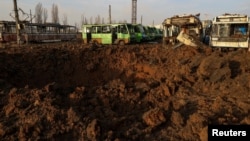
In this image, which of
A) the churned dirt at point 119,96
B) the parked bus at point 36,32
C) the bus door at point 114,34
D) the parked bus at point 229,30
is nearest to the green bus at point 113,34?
the bus door at point 114,34

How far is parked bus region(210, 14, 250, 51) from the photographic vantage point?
1591 centimetres

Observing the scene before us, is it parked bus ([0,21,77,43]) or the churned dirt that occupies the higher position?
parked bus ([0,21,77,43])

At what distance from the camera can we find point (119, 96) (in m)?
8.91

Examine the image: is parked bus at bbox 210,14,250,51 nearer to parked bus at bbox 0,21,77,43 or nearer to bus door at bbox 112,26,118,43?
bus door at bbox 112,26,118,43

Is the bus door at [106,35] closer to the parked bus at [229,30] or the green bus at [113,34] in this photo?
the green bus at [113,34]

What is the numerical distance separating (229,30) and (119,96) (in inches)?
416

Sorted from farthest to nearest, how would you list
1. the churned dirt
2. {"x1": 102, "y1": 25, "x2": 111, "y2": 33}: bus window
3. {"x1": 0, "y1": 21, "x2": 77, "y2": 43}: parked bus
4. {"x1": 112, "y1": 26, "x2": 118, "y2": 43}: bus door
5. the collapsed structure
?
{"x1": 0, "y1": 21, "x2": 77, "y2": 43}: parked bus < {"x1": 102, "y1": 25, "x2": 111, "y2": 33}: bus window < {"x1": 112, "y1": 26, "x2": 118, "y2": 43}: bus door < the collapsed structure < the churned dirt

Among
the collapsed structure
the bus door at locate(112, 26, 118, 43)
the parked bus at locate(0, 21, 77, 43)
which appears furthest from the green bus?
the parked bus at locate(0, 21, 77, 43)

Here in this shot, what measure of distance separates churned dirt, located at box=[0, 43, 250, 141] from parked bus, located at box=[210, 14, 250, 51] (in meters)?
1.85

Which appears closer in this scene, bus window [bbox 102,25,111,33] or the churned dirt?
the churned dirt

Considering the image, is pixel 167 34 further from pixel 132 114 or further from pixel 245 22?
pixel 132 114

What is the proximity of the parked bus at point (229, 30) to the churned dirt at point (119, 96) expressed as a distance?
72.8 inches

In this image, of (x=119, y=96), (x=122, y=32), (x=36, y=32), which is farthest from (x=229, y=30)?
(x=36, y=32)

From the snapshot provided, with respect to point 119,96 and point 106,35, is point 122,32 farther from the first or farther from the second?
point 119,96
